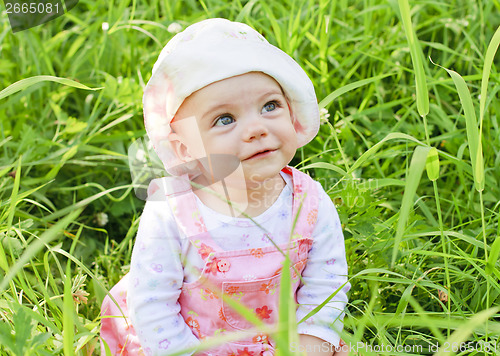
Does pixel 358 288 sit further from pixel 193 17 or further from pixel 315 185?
pixel 193 17

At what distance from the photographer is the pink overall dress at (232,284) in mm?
1445

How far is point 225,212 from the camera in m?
1.49

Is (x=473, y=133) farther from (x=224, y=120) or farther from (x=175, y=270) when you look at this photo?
(x=175, y=270)

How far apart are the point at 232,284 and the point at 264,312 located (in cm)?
12

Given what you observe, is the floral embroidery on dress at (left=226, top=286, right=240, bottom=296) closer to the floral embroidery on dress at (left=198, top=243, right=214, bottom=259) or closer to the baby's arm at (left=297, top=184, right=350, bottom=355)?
the floral embroidery on dress at (left=198, top=243, right=214, bottom=259)

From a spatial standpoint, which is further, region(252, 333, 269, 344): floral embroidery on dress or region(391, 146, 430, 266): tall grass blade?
region(252, 333, 269, 344): floral embroidery on dress

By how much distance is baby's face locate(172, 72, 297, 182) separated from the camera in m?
1.36

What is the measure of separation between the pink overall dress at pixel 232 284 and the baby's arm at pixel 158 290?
0.12ft

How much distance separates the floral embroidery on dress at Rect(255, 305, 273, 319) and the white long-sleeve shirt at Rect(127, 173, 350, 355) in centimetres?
9

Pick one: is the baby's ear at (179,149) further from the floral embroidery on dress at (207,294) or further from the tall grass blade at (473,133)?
the tall grass blade at (473,133)

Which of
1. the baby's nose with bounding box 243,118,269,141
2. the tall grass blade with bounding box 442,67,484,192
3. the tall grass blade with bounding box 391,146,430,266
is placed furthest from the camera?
the baby's nose with bounding box 243,118,269,141

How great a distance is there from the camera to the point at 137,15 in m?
2.73

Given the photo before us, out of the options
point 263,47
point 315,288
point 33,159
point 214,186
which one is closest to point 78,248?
point 33,159

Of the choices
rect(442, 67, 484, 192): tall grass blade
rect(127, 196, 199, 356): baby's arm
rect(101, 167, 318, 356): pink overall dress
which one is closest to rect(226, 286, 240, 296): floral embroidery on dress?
rect(101, 167, 318, 356): pink overall dress
